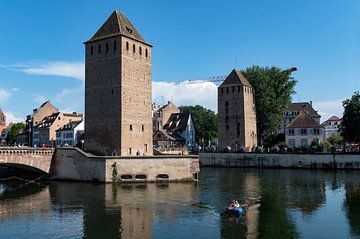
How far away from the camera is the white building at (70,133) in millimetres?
69875

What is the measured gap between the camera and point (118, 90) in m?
38.6

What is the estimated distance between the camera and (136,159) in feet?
117

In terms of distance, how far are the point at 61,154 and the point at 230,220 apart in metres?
21.9

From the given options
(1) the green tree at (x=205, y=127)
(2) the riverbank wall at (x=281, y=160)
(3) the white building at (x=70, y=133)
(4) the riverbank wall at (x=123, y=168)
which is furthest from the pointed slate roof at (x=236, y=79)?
(3) the white building at (x=70, y=133)

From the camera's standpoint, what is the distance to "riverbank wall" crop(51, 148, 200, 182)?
3525 centimetres

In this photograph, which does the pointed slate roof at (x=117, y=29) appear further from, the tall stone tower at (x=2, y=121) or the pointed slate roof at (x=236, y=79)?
the tall stone tower at (x=2, y=121)

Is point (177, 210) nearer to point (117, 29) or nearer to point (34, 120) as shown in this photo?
point (117, 29)

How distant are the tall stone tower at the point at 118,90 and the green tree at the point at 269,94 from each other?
Result: 2670cm

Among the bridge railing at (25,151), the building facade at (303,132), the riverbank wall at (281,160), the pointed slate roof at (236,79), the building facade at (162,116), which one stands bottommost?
the riverbank wall at (281,160)

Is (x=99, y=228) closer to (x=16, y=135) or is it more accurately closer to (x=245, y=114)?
(x=245, y=114)

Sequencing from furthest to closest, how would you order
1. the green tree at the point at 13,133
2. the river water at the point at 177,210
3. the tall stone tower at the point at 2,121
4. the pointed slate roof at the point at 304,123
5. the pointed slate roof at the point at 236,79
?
the tall stone tower at the point at 2,121, the green tree at the point at 13,133, the pointed slate roof at the point at 304,123, the pointed slate roof at the point at 236,79, the river water at the point at 177,210

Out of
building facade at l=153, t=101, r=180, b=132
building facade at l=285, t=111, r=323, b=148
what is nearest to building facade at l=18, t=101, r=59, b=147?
building facade at l=153, t=101, r=180, b=132

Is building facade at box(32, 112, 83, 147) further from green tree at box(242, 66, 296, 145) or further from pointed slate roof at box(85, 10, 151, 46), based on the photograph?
pointed slate roof at box(85, 10, 151, 46)

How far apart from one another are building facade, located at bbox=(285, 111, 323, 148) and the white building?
35.3 m
